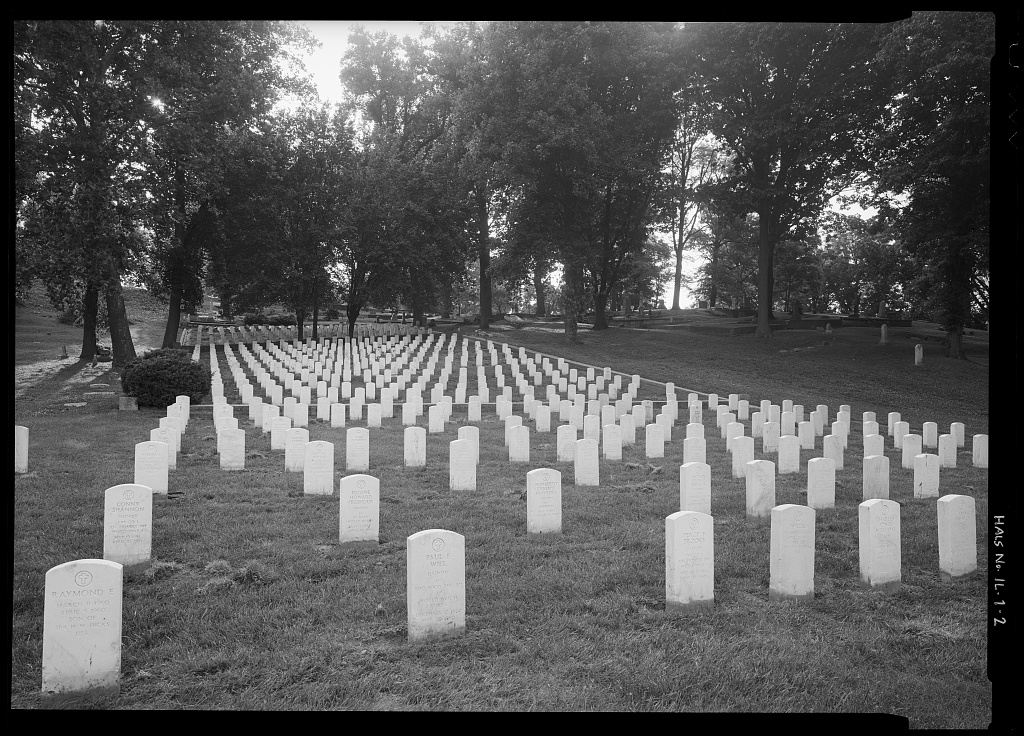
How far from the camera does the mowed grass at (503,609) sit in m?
3.67

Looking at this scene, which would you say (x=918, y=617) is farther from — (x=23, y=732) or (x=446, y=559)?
(x=23, y=732)

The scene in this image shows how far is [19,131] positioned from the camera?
17.2 m

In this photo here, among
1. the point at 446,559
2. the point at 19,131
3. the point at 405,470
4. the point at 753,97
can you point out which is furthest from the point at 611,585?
the point at 753,97

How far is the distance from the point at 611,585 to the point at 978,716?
7.61ft

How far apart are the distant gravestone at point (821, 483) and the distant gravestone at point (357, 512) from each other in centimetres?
454

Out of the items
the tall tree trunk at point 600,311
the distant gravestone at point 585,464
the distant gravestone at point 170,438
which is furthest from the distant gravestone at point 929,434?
the tall tree trunk at point 600,311

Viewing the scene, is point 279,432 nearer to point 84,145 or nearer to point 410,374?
point 410,374

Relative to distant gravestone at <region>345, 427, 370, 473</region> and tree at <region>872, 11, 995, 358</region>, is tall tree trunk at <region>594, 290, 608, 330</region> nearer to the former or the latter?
tree at <region>872, 11, 995, 358</region>

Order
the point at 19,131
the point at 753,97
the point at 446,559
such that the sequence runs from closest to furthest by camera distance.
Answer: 1. the point at 446,559
2. the point at 19,131
3. the point at 753,97

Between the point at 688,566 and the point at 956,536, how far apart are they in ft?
7.72

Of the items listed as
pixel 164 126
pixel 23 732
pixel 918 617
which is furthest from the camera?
pixel 164 126

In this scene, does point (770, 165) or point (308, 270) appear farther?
point (308, 270)

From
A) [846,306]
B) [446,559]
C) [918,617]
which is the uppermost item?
[846,306]

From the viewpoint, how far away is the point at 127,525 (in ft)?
18.5
